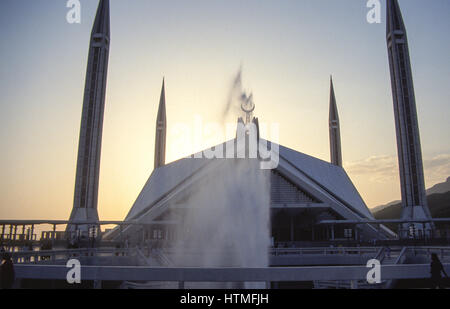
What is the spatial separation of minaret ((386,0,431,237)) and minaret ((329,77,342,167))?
18.2 m

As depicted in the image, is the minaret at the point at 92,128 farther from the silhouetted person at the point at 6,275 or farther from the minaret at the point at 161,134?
the silhouetted person at the point at 6,275

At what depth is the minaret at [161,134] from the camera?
167ft

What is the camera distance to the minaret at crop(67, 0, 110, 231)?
31.0m

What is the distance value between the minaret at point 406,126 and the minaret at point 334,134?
1815 centimetres

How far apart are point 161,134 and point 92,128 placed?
2006cm

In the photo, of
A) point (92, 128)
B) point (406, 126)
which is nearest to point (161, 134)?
point (92, 128)

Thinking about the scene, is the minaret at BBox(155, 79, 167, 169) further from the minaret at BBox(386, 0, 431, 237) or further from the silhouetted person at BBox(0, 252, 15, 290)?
the silhouetted person at BBox(0, 252, 15, 290)

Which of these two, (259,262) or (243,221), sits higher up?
(243,221)

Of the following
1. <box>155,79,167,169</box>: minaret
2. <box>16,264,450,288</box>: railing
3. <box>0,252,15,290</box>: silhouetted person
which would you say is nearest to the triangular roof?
<box>155,79,167,169</box>: minaret

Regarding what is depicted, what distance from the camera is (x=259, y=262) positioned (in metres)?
14.2

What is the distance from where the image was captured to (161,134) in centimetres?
5259
